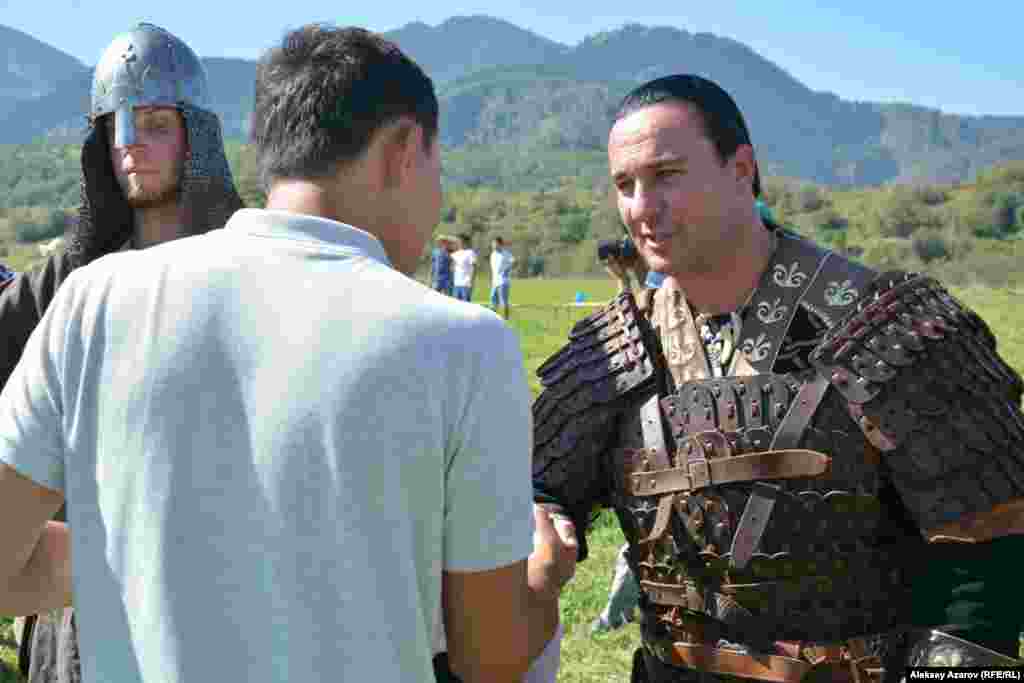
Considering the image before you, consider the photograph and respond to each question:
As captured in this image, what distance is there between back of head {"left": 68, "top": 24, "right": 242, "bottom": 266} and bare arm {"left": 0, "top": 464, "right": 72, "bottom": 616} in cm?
135

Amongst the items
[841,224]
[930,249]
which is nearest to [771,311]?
[930,249]

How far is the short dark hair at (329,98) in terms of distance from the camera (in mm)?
1684

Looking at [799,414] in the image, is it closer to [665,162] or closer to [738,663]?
[738,663]

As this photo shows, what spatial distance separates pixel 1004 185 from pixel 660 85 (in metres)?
72.7

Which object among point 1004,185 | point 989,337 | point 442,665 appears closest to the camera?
point 442,665

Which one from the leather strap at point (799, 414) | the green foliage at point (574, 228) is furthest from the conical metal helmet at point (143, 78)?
the green foliage at point (574, 228)

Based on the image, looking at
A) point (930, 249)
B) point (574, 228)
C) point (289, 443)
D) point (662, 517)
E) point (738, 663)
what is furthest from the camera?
point (574, 228)

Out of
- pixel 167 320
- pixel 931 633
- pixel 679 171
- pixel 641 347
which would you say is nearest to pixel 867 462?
pixel 931 633

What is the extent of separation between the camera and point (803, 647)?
2.47 meters

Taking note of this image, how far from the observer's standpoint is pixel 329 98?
1683 mm

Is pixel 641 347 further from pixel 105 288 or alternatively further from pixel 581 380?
pixel 105 288

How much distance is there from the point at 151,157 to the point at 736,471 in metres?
1.77

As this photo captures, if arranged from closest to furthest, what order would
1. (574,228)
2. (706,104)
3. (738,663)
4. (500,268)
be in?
(738,663) < (706,104) < (500,268) < (574,228)

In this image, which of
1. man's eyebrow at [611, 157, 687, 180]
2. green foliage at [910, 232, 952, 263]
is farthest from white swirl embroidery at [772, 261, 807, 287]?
green foliage at [910, 232, 952, 263]
